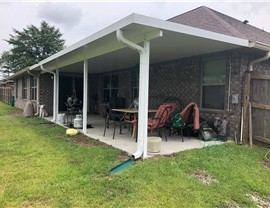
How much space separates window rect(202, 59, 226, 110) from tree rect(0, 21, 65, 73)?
2819 centimetres

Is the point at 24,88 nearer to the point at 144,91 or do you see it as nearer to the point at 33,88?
the point at 33,88

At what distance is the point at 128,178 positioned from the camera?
10.8 feet

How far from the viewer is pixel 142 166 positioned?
3.66 meters

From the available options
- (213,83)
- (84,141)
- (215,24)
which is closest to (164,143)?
(84,141)

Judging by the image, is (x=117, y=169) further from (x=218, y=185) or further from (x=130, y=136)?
(x=130, y=136)

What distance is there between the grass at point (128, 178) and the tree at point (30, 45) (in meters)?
28.5

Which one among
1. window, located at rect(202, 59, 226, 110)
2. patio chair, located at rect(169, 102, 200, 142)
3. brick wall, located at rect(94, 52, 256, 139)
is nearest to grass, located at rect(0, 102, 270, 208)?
patio chair, located at rect(169, 102, 200, 142)

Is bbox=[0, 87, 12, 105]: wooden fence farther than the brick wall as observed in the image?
Yes

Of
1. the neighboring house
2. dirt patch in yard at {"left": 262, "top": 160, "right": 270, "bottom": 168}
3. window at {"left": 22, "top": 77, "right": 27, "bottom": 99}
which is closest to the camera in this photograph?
dirt patch in yard at {"left": 262, "top": 160, "right": 270, "bottom": 168}

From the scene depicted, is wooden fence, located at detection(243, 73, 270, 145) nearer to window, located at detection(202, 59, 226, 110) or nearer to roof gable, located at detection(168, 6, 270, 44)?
window, located at detection(202, 59, 226, 110)

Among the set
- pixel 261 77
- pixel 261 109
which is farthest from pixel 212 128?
pixel 261 77

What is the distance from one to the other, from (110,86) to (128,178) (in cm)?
862

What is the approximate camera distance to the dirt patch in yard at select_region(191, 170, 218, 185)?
3324 millimetres

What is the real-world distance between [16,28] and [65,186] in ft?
111
